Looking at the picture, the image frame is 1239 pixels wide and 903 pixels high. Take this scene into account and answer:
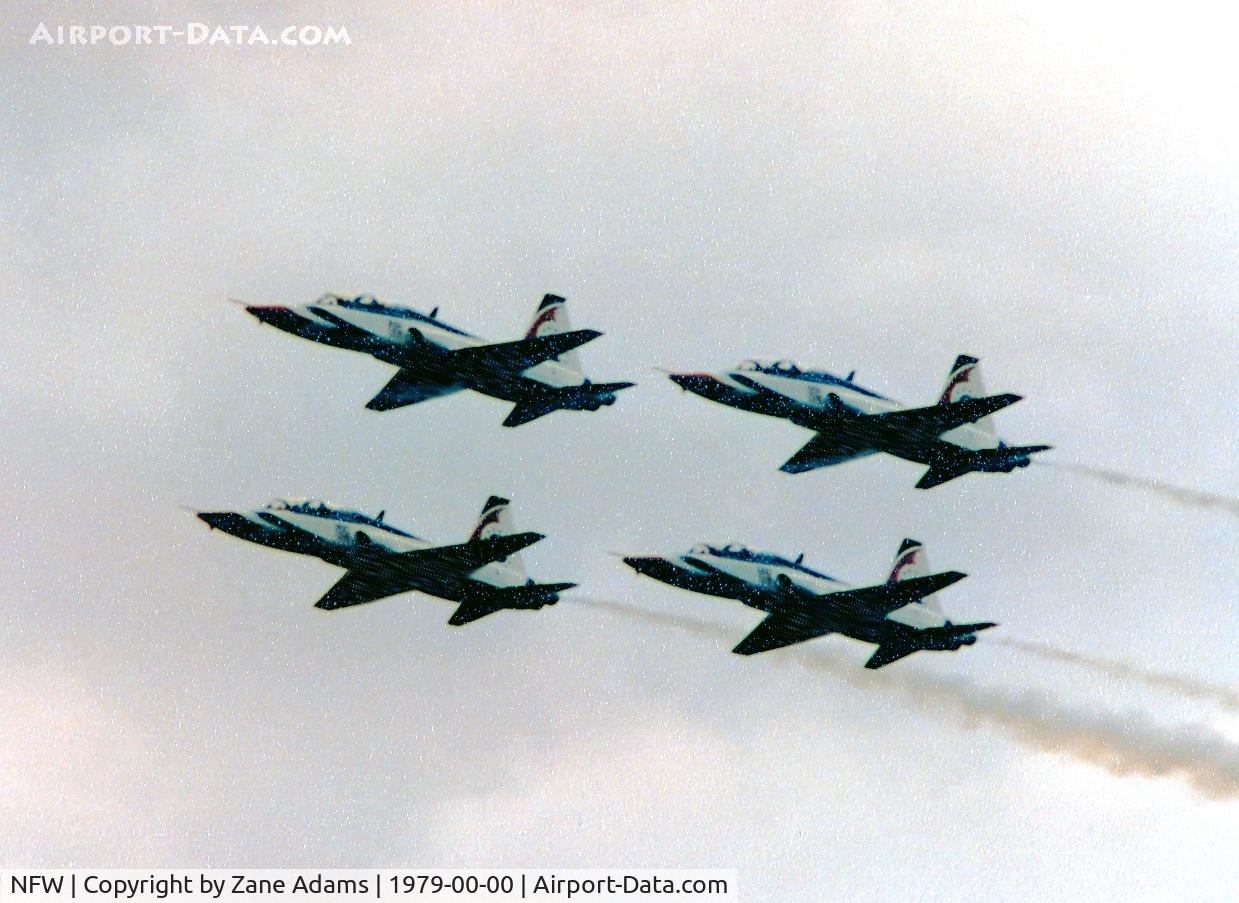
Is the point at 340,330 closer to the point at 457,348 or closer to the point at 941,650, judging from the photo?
the point at 457,348

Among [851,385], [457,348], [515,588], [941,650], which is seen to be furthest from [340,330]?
[941,650]

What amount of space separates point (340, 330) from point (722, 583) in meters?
19.3

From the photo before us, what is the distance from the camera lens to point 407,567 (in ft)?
356

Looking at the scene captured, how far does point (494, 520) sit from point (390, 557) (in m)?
6.55

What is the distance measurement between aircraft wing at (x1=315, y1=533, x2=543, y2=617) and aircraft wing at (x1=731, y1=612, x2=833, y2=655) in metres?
12.9

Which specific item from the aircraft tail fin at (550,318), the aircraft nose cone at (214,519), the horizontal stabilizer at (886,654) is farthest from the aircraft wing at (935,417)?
the aircraft nose cone at (214,519)

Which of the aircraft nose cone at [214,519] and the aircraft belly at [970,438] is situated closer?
the aircraft nose cone at [214,519]

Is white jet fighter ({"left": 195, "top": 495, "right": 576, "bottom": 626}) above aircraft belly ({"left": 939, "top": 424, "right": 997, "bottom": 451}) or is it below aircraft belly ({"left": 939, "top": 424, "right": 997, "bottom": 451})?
below

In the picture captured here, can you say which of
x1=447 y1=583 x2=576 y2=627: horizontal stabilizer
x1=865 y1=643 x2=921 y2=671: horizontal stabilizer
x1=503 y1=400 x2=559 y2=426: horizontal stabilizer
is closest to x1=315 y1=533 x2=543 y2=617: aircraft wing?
x1=447 y1=583 x2=576 y2=627: horizontal stabilizer

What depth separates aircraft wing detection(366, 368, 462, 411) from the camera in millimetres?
114062

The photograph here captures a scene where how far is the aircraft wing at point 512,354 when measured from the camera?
110250mm

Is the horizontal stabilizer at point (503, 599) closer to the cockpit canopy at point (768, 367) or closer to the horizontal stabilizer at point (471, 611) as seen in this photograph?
the horizontal stabilizer at point (471, 611)

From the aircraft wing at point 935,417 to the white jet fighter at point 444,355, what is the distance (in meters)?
11.4

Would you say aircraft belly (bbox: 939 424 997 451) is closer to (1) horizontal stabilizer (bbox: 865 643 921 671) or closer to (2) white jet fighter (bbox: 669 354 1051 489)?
(2) white jet fighter (bbox: 669 354 1051 489)
